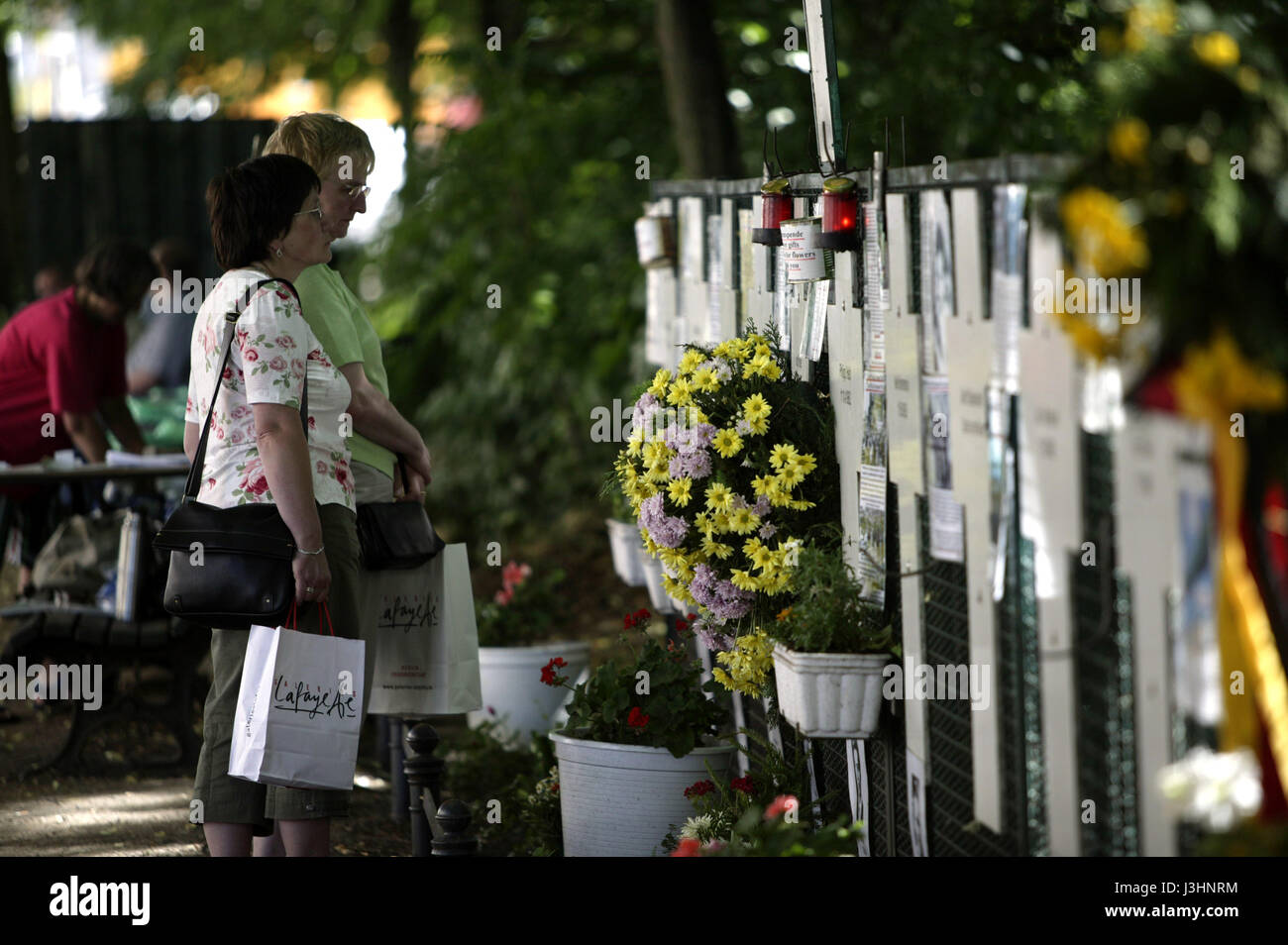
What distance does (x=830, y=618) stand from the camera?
145 inches

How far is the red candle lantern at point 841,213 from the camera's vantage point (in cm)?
388

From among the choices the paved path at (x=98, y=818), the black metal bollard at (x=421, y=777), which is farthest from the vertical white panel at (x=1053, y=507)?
the paved path at (x=98, y=818)

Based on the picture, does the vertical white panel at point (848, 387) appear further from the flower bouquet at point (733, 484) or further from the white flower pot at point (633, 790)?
the white flower pot at point (633, 790)

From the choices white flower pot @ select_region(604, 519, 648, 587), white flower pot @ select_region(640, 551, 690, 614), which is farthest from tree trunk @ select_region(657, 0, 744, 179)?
white flower pot @ select_region(640, 551, 690, 614)

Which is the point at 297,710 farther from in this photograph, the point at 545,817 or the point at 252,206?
the point at 545,817

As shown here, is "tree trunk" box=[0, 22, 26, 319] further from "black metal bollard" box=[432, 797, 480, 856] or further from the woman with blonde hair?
"black metal bollard" box=[432, 797, 480, 856]

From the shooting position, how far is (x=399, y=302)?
35.3 ft

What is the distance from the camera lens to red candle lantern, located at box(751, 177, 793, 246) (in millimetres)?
4590

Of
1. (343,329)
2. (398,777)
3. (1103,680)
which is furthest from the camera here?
(398,777)

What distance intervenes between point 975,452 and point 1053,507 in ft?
1.12

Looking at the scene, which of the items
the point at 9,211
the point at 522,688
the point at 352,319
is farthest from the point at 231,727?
the point at 9,211

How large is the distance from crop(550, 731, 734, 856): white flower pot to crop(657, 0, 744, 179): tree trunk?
439cm

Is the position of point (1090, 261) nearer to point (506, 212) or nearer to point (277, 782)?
point (277, 782)

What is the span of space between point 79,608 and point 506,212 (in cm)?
481
